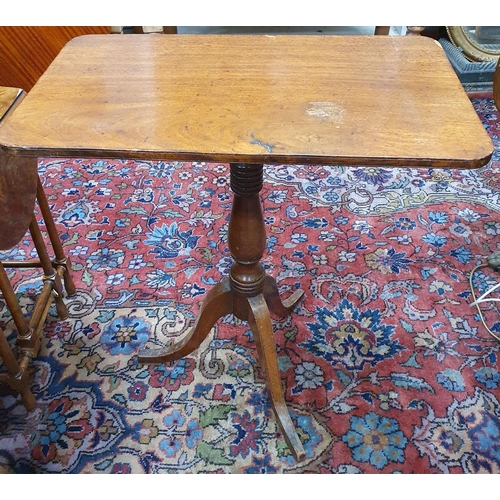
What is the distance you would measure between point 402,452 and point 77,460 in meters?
0.83

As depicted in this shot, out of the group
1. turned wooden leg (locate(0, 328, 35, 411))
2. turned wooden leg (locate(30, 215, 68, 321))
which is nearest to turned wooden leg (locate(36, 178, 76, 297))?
turned wooden leg (locate(30, 215, 68, 321))

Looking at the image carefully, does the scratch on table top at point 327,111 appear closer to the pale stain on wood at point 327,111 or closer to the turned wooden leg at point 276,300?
the pale stain on wood at point 327,111

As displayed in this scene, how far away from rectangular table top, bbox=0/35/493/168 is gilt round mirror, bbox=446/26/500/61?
2.12 m

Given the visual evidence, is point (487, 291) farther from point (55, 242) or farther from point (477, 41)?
point (477, 41)

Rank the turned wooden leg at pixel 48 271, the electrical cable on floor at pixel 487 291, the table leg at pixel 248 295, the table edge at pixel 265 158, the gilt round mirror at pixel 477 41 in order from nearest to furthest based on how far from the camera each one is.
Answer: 1. the table edge at pixel 265 158
2. the table leg at pixel 248 295
3. the turned wooden leg at pixel 48 271
4. the electrical cable on floor at pixel 487 291
5. the gilt round mirror at pixel 477 41

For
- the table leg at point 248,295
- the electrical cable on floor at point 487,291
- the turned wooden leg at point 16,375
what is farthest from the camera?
the electrical cable on floor at point 487,291

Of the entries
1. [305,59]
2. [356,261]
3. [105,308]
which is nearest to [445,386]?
[356,261]

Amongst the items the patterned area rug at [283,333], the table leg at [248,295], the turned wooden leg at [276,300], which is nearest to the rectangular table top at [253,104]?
the table leg at [248,295]

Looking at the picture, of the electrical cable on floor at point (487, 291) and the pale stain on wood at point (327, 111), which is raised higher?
the pale stain on wood at point (327, 111)

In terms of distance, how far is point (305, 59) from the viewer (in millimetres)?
1004

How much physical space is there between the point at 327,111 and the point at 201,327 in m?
0.74

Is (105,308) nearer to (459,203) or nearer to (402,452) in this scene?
(402,452)

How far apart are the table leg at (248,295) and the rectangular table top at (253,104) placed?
20 cm

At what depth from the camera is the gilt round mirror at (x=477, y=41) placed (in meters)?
2.83
